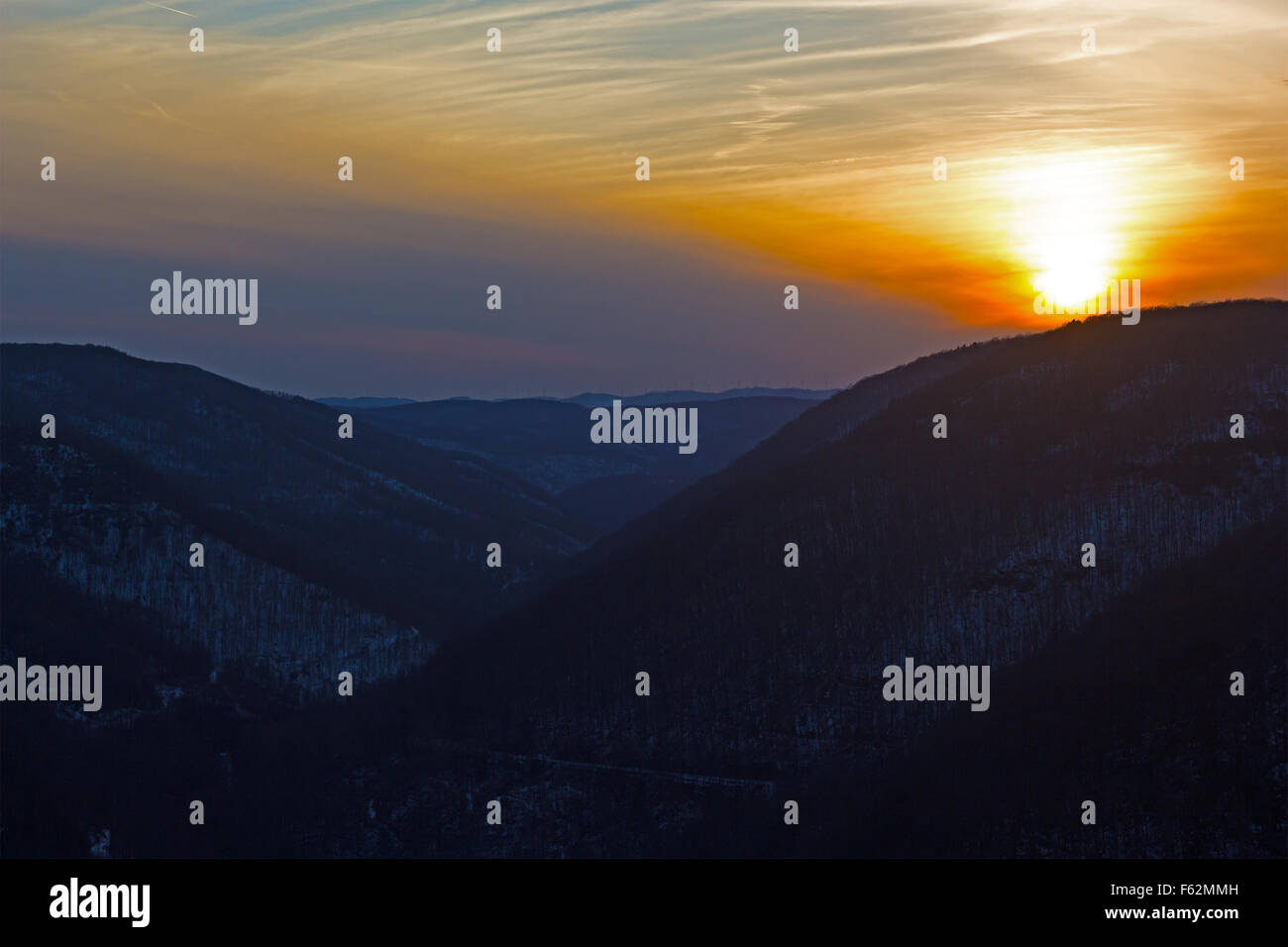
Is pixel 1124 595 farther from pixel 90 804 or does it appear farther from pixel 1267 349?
pixel 90 804

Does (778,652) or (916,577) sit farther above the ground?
(916,577)

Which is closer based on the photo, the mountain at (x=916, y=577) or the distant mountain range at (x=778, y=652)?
the distant mountain range at (x=778, y=652)

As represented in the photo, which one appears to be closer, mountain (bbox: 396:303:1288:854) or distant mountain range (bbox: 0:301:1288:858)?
distant mountain range (bbox: 0:301:1288:858)

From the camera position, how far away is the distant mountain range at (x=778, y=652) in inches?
3723

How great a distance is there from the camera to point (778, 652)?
130 m

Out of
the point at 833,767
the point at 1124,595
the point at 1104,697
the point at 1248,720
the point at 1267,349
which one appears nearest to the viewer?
the point at 1248,720

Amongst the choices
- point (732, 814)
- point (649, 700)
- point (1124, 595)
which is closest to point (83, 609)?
point (649, 700)

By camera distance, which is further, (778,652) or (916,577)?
(916,577)

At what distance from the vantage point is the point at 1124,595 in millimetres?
121188

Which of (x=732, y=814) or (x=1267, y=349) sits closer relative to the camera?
(x=732, y=814)

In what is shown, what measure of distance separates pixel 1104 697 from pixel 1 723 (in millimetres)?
91090

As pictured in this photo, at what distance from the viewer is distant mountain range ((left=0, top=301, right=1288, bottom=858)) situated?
310 ft
